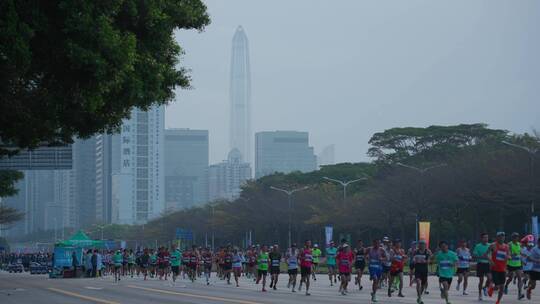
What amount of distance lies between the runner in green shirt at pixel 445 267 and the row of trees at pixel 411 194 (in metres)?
38.8

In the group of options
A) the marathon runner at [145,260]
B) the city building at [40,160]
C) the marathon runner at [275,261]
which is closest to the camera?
the marathon runner at [275,261]

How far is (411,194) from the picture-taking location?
8475 centimetres

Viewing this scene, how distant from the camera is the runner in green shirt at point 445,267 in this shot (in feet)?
85.4

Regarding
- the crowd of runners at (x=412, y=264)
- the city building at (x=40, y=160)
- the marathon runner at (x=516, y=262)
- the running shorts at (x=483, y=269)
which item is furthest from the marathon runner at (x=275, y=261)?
the city building at (x=40, y=160)

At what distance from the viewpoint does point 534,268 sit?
26.2m

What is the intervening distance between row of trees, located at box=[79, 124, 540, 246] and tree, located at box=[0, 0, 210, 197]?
45.6 metres

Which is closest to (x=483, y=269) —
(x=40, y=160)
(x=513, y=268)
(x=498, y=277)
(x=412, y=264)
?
(x=513, y=268)

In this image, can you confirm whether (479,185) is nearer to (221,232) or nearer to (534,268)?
(534,268)

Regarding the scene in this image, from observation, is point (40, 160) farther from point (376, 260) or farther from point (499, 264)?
point (499, 264)

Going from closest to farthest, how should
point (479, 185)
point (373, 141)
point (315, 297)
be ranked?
1. point (315, 297)
2. point (479, 185)
3. point (373, 141)

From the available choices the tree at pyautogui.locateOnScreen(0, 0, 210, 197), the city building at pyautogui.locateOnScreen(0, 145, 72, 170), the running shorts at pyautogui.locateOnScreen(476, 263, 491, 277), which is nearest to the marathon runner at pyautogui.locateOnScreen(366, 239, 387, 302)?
the running shorts at pyautogui.locateOnScreen(476, 263, 491, 277)

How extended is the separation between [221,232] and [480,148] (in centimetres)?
5783

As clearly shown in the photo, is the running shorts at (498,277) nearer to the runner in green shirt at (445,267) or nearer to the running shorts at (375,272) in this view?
the runner in green shirt at (445,267)

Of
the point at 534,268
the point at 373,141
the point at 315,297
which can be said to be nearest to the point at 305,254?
the point at 315,297
